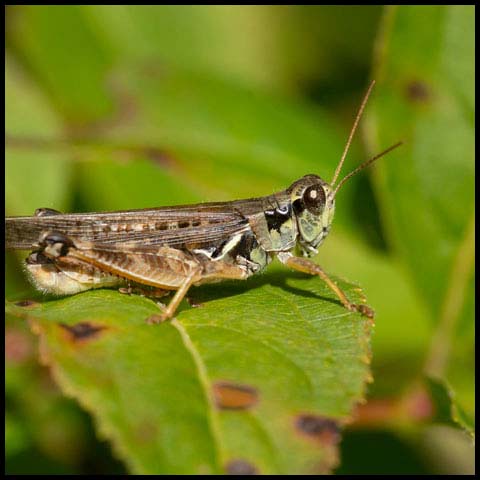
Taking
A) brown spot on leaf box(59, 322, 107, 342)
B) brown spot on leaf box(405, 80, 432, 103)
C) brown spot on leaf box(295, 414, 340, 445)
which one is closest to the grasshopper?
brown spot on leaf box(59, 322, 107, 342)

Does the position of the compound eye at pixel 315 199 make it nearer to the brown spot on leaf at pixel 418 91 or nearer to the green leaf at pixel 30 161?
the brown spot on leaf at pixel 418 91

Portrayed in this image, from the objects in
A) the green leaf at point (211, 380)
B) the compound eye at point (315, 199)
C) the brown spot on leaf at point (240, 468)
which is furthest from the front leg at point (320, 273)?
the brown spot on leaf at point (240, 468)

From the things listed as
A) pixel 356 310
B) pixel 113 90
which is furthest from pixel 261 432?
pixel 113 90

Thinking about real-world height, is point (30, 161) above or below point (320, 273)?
above

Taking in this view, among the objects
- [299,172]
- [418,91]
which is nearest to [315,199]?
[418,91]

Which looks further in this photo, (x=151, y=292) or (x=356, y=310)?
(x=151, y=292)

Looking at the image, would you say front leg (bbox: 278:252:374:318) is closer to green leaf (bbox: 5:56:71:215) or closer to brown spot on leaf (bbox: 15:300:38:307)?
brown spot on leaf (bbox: 15:300:38:307)

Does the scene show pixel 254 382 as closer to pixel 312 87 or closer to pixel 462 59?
pixel 462 59

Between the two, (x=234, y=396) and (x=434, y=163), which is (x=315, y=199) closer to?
(x=434, y=163)
